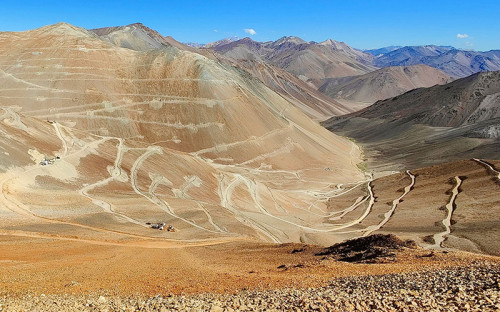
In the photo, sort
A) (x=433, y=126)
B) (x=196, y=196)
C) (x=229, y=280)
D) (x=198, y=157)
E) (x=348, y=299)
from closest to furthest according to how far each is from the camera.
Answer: (x=348, y=299)
(x=229, y=280)
(x=196, y=196)
(x=198, y=157)
(x=433, y=126)

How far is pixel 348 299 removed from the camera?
535 inches

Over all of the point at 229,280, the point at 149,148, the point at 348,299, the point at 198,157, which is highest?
the point at 149,148

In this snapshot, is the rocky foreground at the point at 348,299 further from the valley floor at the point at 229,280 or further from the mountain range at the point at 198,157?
the mountain range at the point at 198,157

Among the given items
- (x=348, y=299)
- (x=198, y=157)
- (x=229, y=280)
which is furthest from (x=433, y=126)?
(x=348, y=299)

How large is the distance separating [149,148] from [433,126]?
4413 inches

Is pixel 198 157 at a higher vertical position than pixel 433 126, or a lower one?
lower

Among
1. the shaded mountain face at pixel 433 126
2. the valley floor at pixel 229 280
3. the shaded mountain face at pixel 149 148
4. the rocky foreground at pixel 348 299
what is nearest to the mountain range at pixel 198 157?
the shaded mountain face at pixel 149 148

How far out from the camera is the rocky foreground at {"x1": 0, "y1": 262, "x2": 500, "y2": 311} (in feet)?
42.5

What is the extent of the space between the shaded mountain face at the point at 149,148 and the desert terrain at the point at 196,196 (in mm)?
350

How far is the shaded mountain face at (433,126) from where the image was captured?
319ft

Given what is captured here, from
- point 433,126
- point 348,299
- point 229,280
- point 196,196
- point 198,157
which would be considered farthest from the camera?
point 433,126

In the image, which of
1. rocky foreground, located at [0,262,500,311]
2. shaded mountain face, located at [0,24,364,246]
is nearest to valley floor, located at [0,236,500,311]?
rocky foreground, located at [0,262,500,311]

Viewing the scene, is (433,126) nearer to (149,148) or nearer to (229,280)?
(149,148)

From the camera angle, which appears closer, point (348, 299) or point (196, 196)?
point (348, 299)
